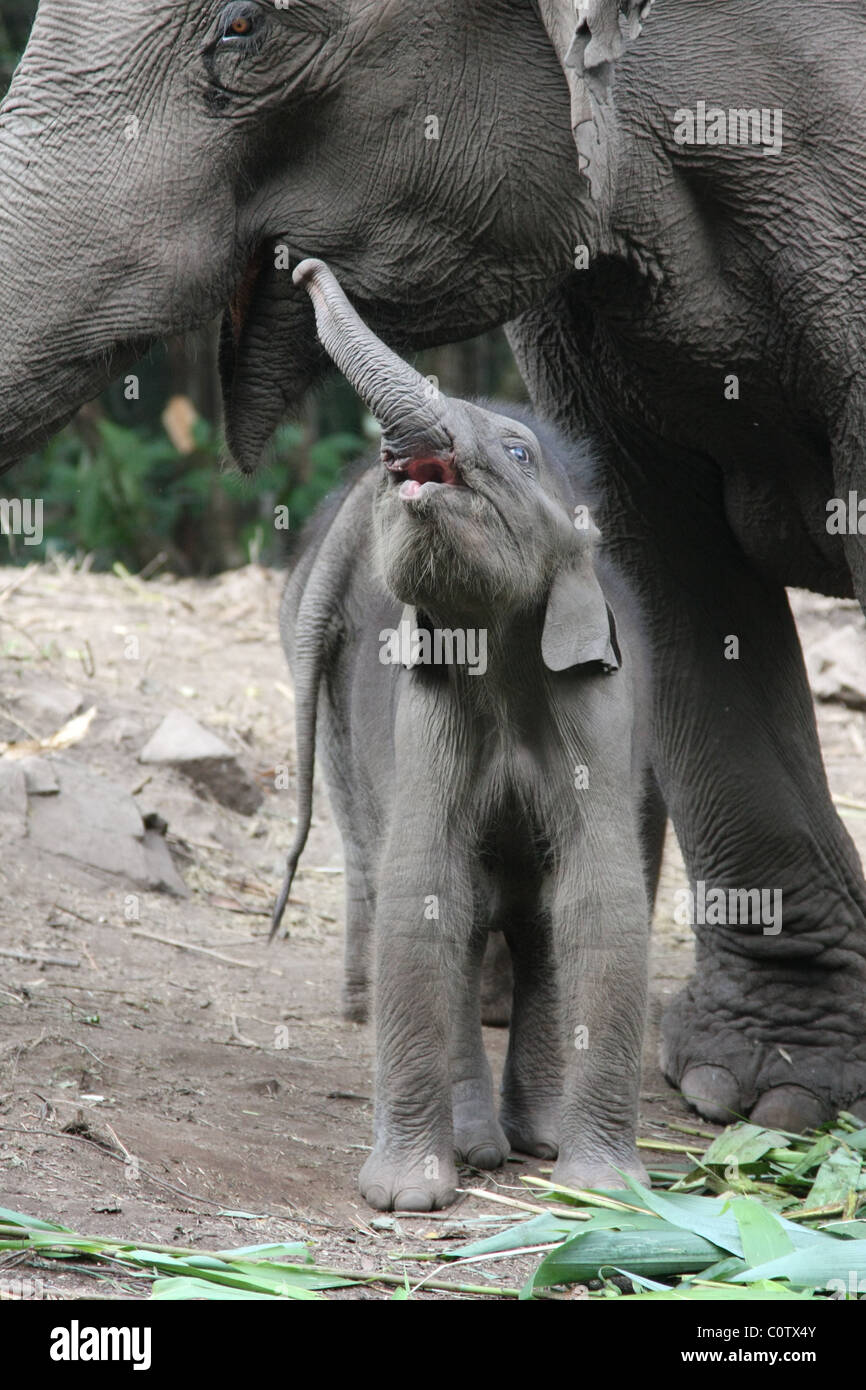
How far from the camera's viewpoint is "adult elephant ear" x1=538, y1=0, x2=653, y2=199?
2.61 metres

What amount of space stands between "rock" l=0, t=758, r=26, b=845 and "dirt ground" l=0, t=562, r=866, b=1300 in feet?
0.14

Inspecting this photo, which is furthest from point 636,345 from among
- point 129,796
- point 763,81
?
point 129,796

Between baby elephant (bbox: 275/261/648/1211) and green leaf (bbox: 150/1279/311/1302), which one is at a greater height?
baby elephant (bbox: 275/261/648/1211)

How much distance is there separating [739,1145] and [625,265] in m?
1.51

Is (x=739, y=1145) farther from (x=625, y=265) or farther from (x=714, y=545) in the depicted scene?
(x=625, y=265)

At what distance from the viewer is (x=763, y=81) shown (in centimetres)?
296

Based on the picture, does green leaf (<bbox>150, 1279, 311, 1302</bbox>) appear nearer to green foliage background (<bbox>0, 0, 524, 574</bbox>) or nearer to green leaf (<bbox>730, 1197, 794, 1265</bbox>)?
green leaf (<bbox>730, 1197, 794, 1265</bbox>)

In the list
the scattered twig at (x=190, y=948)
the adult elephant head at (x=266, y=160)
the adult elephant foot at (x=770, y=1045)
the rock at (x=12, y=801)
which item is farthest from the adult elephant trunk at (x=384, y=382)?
the rock at (x=12, y=801)

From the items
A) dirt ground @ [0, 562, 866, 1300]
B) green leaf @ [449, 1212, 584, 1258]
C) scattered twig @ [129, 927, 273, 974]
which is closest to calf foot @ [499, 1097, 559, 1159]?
dirt ground @ [0, 562, 866, 1300]

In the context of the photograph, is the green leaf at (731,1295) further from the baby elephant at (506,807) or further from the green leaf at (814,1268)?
the baby elephant at (506,807)

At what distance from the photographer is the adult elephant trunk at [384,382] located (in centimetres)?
255

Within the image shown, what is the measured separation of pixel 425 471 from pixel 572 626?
0.38 m

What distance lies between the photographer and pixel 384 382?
2557mm

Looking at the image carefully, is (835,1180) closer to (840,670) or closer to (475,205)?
(475,205)
